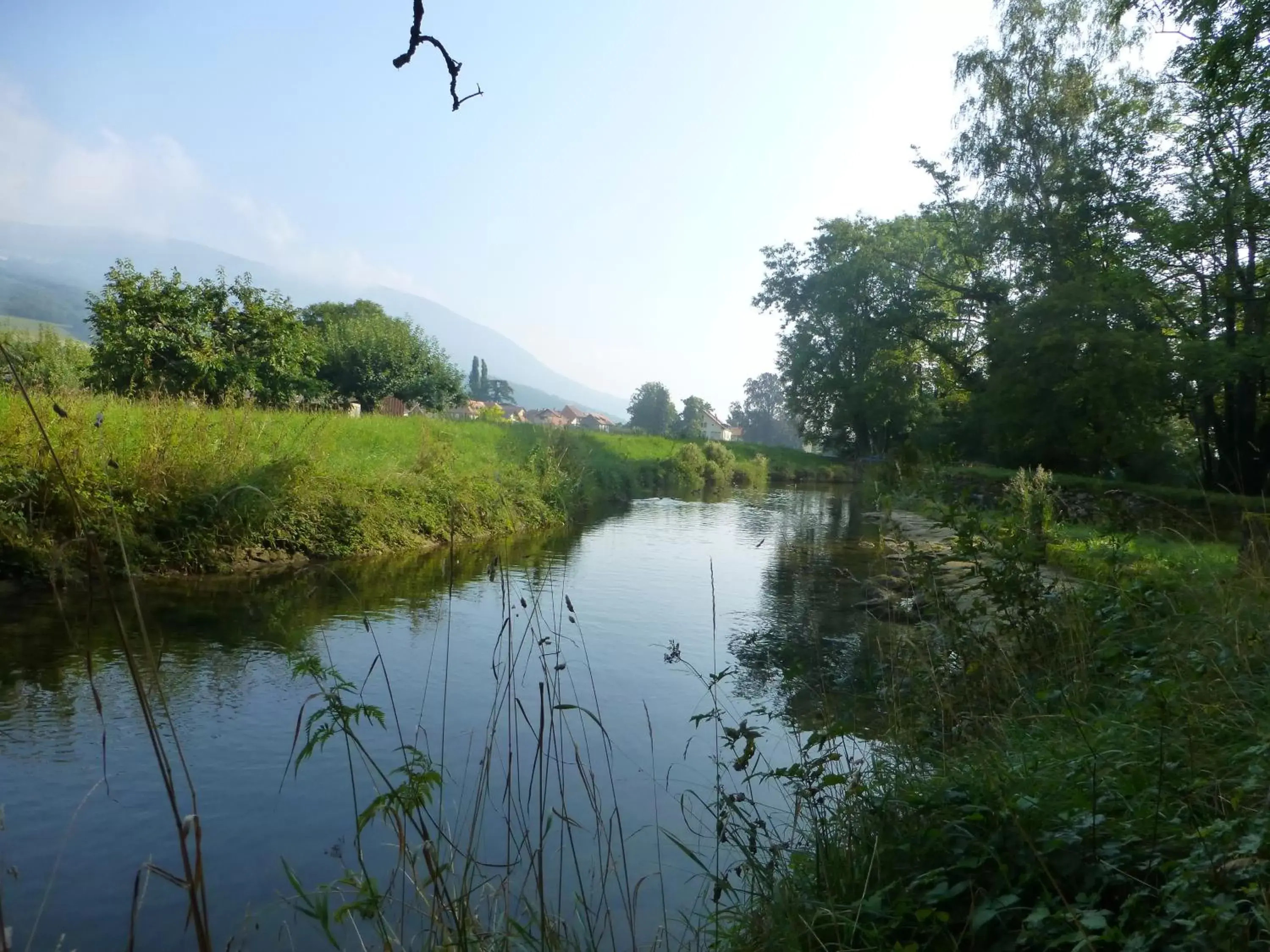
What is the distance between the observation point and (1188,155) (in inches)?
742

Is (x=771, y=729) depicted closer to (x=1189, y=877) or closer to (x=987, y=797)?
(x=987, y=797)

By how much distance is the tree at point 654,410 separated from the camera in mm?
105938

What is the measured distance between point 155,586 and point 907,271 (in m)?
28.3

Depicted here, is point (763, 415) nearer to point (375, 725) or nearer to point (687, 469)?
point (687, 469)

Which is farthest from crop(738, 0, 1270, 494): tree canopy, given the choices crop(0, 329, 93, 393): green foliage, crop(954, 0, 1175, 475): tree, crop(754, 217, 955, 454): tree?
crop(0, 329, 93, 393): green foliage


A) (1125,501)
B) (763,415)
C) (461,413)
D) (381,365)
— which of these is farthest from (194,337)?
(763,415)

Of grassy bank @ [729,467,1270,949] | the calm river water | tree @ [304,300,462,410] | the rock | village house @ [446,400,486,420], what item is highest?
tree @ [304,300,462,410]

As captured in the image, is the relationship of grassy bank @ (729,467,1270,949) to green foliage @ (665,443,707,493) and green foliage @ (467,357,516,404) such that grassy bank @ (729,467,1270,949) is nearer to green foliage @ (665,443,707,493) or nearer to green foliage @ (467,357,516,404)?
green foliage @ (665,443,707,493)

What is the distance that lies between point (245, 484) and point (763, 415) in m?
Result: 112

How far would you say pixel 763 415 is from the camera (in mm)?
115000

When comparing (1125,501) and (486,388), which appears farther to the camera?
(486,388)

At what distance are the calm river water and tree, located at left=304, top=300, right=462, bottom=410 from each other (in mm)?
25943

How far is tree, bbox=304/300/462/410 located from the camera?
35.8 m

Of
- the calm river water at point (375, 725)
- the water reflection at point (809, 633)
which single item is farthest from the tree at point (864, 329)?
the calm river water at point (375, 725)
